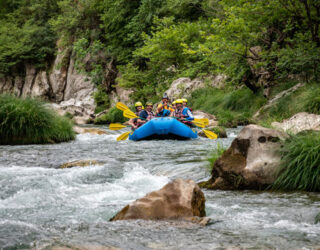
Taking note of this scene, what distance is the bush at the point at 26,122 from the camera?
8508 millimetres

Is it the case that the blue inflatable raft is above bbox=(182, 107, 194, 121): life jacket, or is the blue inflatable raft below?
below

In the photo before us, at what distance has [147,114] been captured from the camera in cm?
1081

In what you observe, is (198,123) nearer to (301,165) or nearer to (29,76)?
(301,165)

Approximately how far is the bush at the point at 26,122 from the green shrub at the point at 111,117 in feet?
28.5

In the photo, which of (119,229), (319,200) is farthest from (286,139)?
(119,229)

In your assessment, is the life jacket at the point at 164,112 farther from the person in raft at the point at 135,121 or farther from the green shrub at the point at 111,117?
the green shrub at the point at 111,117

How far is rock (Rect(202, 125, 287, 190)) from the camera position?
4404 millimetres

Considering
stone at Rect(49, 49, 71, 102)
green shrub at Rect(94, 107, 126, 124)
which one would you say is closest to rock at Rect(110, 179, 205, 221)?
green shrub at Rect(94, 107, 126, 124)

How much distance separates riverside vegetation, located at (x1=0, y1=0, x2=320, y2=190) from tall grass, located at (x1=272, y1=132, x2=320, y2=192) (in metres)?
0.02

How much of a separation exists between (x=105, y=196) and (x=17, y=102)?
561 cm

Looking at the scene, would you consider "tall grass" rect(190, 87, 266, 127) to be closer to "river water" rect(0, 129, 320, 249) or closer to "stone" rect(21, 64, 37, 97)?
"river water" rect(0, 129, 320, 249)

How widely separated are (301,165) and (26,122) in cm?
632

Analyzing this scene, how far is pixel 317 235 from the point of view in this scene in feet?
8.99

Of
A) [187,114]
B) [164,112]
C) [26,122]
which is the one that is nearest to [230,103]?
[164,112]
